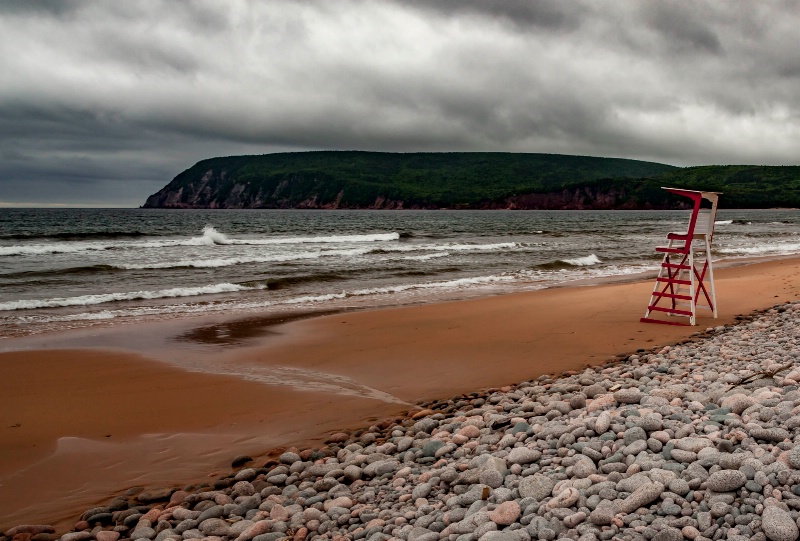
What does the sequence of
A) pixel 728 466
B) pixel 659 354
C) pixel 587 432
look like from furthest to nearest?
1. pixel 659 354
2. pixel 587 432
3. pixel 728 466

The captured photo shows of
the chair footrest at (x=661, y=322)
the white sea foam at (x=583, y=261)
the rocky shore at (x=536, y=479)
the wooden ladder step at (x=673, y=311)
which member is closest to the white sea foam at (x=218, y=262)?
the white sea foam at (x=583, y=261)

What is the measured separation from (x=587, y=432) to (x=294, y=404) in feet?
11.5

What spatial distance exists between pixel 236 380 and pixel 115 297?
9273 millimetres

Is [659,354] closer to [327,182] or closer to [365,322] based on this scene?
[365,322]

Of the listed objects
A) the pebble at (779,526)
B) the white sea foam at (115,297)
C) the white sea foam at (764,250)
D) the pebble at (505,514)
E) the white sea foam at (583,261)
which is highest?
the white sea foam at (764,250)

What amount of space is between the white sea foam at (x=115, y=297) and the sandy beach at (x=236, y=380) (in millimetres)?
4057

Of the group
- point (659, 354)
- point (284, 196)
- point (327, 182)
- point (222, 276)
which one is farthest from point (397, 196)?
point (659, 354)

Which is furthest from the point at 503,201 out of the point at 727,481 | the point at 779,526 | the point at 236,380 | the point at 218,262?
the point at 779,526

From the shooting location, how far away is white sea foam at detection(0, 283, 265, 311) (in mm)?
14062

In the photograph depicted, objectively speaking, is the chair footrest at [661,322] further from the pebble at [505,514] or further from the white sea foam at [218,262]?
the white sea foam at [218,262]

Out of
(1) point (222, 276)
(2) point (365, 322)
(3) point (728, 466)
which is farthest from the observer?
(1) point (222, 276)

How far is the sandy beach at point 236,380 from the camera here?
5219 mm

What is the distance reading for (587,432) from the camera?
4473 mm

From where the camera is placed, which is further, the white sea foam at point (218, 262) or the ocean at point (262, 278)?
the white sea foam at point (218, 262)
